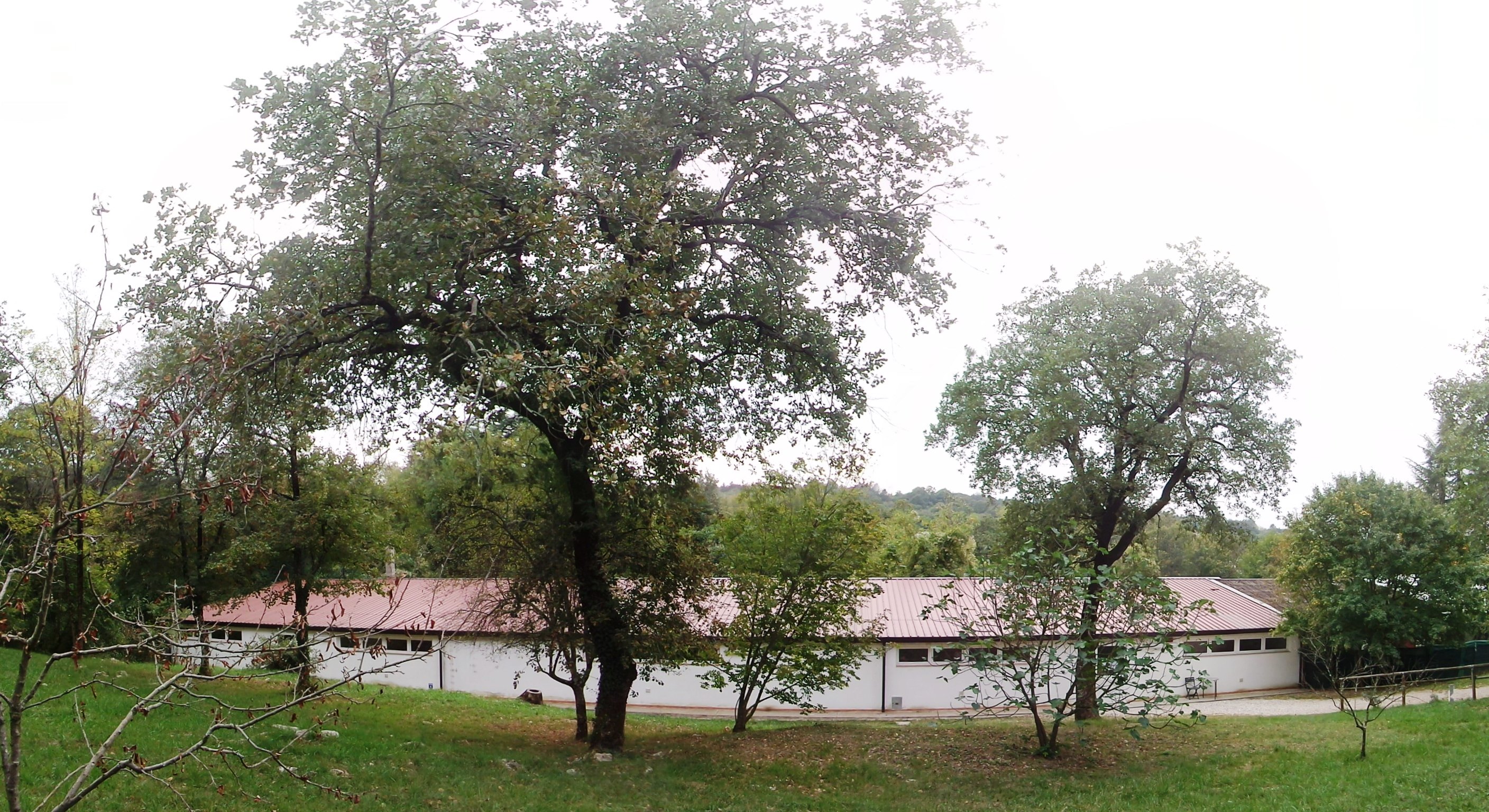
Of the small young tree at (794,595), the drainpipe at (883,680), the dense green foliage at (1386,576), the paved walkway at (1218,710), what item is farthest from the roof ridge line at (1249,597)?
the small young tree at (794,595)

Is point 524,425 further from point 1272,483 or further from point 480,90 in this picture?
point 1272,483

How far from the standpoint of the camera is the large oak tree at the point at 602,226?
9.36 m

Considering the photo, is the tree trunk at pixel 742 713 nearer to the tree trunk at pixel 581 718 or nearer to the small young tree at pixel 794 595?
the small young tree at pixel 794 595

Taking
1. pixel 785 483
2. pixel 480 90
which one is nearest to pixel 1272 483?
pixel 785 483

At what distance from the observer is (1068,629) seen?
42.2 ft

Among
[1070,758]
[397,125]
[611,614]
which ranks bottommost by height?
[1070,758]

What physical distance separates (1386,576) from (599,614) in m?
27.6

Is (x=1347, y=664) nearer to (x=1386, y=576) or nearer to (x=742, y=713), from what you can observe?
(x=1386, y=576)

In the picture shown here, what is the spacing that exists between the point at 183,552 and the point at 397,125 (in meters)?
13.4

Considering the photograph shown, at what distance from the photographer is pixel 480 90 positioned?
9555 millimetres

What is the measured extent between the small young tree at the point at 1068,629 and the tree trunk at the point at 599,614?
427 centimetres

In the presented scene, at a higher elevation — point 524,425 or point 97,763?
point 524,425

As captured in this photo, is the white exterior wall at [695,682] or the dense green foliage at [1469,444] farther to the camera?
the white exterior wall at [695,682]

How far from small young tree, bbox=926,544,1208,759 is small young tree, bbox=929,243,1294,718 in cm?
420
